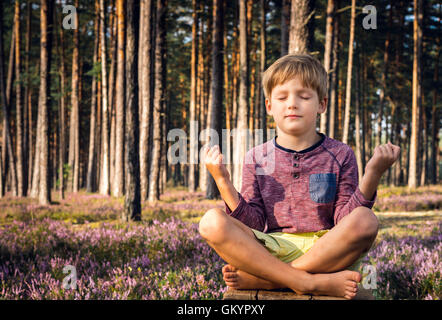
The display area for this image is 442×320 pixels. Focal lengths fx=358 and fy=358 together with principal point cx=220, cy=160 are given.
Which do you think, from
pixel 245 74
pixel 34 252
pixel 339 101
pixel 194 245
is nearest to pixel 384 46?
pixel 339 101

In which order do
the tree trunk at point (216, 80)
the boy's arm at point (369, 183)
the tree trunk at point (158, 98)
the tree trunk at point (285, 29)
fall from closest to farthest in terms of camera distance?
the boy's arm at point (369, 183), the tree trunk at point (158, 98), the tree trunk at point (216, 80), the tree trunk at point (285, 29)

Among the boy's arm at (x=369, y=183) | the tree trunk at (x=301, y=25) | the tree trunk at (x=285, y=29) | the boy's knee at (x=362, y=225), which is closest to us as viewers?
the boy's knee at (x=362, y=225)

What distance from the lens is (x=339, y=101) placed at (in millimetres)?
32594

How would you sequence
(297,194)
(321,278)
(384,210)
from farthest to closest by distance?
(384,210) → (297,194) → (321,278)

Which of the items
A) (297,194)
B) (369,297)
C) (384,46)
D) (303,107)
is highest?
(384,46)

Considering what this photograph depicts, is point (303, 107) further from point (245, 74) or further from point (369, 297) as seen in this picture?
point (245, 74)

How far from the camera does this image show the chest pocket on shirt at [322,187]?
8.47 ft

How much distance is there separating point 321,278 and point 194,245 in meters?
4.29

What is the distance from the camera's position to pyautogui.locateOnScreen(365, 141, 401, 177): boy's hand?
2.15 metres

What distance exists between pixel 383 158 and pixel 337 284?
0.81m

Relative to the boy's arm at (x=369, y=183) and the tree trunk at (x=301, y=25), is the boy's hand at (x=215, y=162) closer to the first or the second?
the boy's arm at (x=369, y=183)

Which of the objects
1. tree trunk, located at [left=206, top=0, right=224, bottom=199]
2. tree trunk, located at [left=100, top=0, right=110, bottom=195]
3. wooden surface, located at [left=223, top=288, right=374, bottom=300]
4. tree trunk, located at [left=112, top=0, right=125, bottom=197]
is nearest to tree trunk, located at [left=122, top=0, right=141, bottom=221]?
tree trunk, located at [left=112, top=0, right=125, bottom=197]

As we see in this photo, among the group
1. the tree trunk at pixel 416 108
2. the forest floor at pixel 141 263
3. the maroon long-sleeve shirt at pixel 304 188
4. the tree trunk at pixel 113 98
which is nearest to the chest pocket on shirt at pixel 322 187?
the maroon long-sleeve shirt at pixel 304 188

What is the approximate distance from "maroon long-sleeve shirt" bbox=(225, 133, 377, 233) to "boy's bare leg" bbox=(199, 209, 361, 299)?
40 cm
